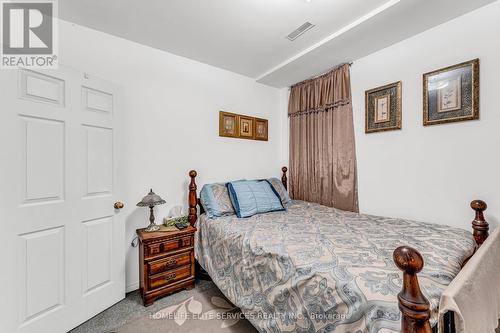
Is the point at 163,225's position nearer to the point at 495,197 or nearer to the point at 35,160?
the point at 35,160

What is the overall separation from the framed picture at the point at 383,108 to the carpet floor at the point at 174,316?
7.40 ft

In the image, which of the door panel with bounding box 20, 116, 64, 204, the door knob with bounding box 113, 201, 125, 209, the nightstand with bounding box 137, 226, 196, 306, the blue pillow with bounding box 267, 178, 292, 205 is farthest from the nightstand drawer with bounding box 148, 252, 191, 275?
the blue pillow with bounding box 267, 178, 292, 205

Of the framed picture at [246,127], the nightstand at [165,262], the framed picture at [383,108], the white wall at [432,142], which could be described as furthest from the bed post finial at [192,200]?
the framed picture at [383,108]

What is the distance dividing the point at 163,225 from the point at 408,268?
2129 millimetres

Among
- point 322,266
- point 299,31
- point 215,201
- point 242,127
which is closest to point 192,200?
point 215,201

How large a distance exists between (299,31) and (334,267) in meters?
2.02

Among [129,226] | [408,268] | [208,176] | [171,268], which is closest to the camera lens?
[408,268]

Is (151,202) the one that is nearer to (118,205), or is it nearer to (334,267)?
(118,205)

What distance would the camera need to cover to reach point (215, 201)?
7.77 ft

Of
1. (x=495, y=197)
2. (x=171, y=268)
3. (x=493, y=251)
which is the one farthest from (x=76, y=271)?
(x=495, y=197)

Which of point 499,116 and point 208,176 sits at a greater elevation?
point 499,116

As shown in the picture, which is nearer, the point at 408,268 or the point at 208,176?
the point at 408,268

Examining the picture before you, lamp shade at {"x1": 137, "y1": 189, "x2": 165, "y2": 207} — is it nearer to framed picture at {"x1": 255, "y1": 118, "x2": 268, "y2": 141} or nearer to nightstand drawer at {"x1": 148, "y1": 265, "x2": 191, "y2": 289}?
nightstand drawer at {"x1": 148, "y1": 265, "x2": 191, "y2": 289}

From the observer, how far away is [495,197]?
1.68 m
